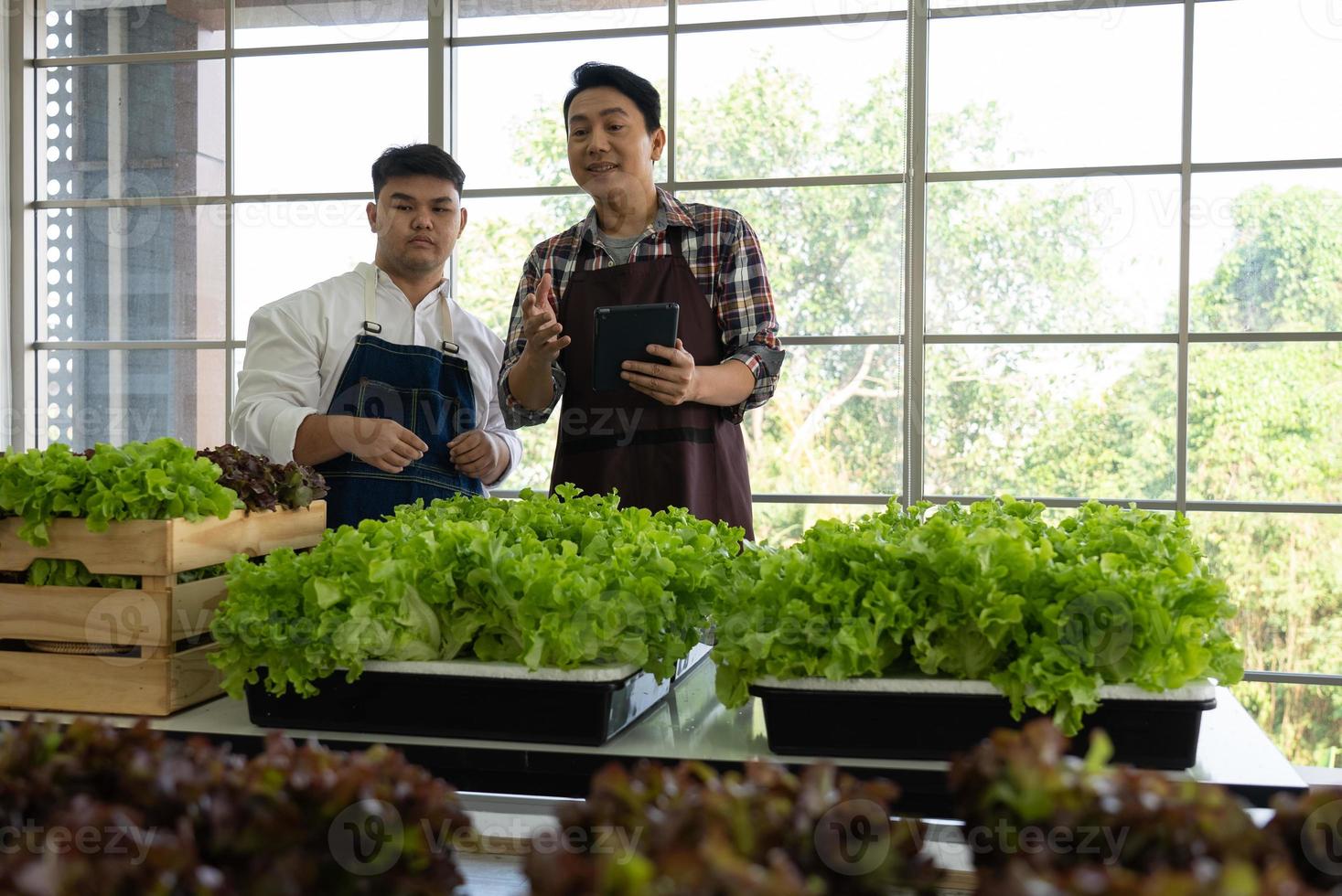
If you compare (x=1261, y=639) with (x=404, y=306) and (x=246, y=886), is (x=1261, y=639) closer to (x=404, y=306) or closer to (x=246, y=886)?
(x=404, y=306)

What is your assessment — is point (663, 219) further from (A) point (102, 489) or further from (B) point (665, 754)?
→ (B) point (665, 754)

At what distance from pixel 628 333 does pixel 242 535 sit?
0.95m

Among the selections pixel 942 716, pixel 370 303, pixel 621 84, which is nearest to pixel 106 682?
pixel 942 716

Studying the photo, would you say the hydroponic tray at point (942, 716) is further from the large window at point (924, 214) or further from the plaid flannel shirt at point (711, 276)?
the large window at point (924, 214)

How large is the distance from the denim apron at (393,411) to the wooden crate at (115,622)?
1.06m

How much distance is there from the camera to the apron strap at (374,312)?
2658mm

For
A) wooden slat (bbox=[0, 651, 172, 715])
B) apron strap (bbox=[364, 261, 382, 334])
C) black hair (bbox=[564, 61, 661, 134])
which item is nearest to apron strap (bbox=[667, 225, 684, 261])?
black hair (bbox=[564, 61, 661, 134])

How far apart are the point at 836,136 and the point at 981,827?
3.46 metres

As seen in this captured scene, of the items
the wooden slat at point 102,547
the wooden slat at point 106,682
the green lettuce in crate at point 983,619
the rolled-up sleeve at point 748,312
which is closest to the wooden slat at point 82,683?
the wooden slat at point 106,682

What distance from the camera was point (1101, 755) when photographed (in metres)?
0.66

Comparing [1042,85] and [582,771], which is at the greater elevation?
[1042,85]

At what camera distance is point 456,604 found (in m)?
1.31

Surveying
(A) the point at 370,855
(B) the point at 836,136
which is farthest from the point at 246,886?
(B) the point at 836,136

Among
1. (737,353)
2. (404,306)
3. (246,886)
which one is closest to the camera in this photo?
(246,886)
